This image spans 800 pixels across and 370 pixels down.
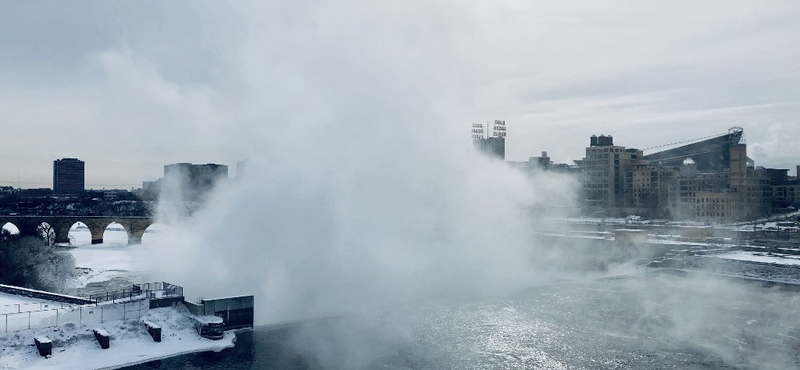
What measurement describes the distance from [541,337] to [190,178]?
409 ft

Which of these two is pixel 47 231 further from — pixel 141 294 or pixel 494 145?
pixel 494 145

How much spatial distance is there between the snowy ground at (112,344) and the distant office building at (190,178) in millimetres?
101074


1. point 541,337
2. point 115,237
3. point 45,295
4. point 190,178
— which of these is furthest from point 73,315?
point 190,178

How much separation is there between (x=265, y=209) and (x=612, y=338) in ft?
95.7

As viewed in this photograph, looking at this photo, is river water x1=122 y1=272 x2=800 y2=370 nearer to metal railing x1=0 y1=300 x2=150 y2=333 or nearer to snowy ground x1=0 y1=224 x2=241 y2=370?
snowy ground x1=0 y1=224 x2=241 y2=370

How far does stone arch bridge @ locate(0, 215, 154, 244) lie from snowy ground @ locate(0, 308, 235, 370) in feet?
209

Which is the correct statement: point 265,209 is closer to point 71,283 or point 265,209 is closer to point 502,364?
point 71,283

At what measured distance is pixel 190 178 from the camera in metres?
145

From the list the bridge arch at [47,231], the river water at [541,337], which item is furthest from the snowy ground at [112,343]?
the bridge arch at [47,231]

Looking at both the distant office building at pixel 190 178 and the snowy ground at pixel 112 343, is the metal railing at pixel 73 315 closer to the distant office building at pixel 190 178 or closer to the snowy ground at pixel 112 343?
the snowy ground at pixel 112 343

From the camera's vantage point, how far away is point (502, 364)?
101ft

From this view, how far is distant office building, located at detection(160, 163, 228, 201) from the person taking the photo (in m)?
137

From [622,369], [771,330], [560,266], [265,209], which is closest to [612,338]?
[622,369]

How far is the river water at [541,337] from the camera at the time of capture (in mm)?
31531
